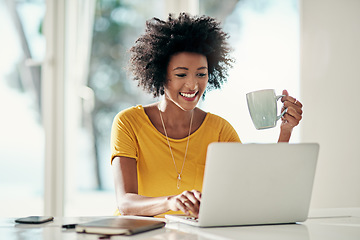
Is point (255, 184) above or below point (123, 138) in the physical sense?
below

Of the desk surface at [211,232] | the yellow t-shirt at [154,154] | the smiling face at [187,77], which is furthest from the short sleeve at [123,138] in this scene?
the desk surface at [211,232]

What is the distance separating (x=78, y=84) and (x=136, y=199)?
167 centimetres

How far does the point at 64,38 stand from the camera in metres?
2.90

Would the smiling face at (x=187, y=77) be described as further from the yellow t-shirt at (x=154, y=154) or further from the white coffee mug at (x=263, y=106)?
the white coffee mug at (x=263, y=106)

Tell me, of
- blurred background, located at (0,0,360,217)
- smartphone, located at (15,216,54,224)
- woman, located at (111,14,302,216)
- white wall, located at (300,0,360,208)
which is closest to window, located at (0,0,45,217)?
blurred background, located at (0,0,360,217)

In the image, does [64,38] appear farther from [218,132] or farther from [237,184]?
[237,184]

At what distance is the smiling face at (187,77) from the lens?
181cm

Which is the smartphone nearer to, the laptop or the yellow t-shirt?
the laptop

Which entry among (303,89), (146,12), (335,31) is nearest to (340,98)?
(303,89)

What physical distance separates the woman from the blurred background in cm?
95

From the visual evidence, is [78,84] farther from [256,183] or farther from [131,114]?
[256,183]

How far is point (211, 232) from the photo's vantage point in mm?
1037

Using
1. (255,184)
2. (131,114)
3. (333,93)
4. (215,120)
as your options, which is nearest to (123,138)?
(131,114)

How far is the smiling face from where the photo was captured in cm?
181
